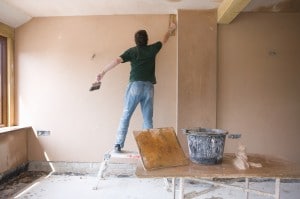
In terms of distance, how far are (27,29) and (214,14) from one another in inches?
108

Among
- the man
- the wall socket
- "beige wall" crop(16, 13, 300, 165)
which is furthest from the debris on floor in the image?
the man

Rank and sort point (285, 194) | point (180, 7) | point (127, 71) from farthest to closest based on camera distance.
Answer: point (127, 71) → point (180, 7) → point (285, 194)

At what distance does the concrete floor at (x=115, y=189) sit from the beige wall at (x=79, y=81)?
0.44 m

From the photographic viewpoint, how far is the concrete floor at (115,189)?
3738mm

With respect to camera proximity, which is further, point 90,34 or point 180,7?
point 90,34

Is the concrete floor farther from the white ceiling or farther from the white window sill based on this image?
the white ceiling

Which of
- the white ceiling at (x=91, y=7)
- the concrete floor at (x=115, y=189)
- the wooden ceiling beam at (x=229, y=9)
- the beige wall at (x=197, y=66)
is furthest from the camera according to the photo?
the beige wall at (x=197, y=66)


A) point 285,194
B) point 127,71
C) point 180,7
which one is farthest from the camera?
point 127,71

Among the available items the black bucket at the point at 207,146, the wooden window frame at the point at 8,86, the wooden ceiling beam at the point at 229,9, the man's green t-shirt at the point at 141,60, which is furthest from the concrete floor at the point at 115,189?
the wooden ceiling beam at the point at 229,9

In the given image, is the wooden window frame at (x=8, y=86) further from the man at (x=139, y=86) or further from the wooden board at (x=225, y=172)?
the wooden board at (x=225, y=172)

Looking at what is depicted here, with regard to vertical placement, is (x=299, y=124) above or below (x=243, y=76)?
below

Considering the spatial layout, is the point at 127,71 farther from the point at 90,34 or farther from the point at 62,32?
the point at 62,32

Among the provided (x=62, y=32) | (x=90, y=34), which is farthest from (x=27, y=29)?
(x=90, y=34)

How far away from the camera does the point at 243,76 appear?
4.51 m
